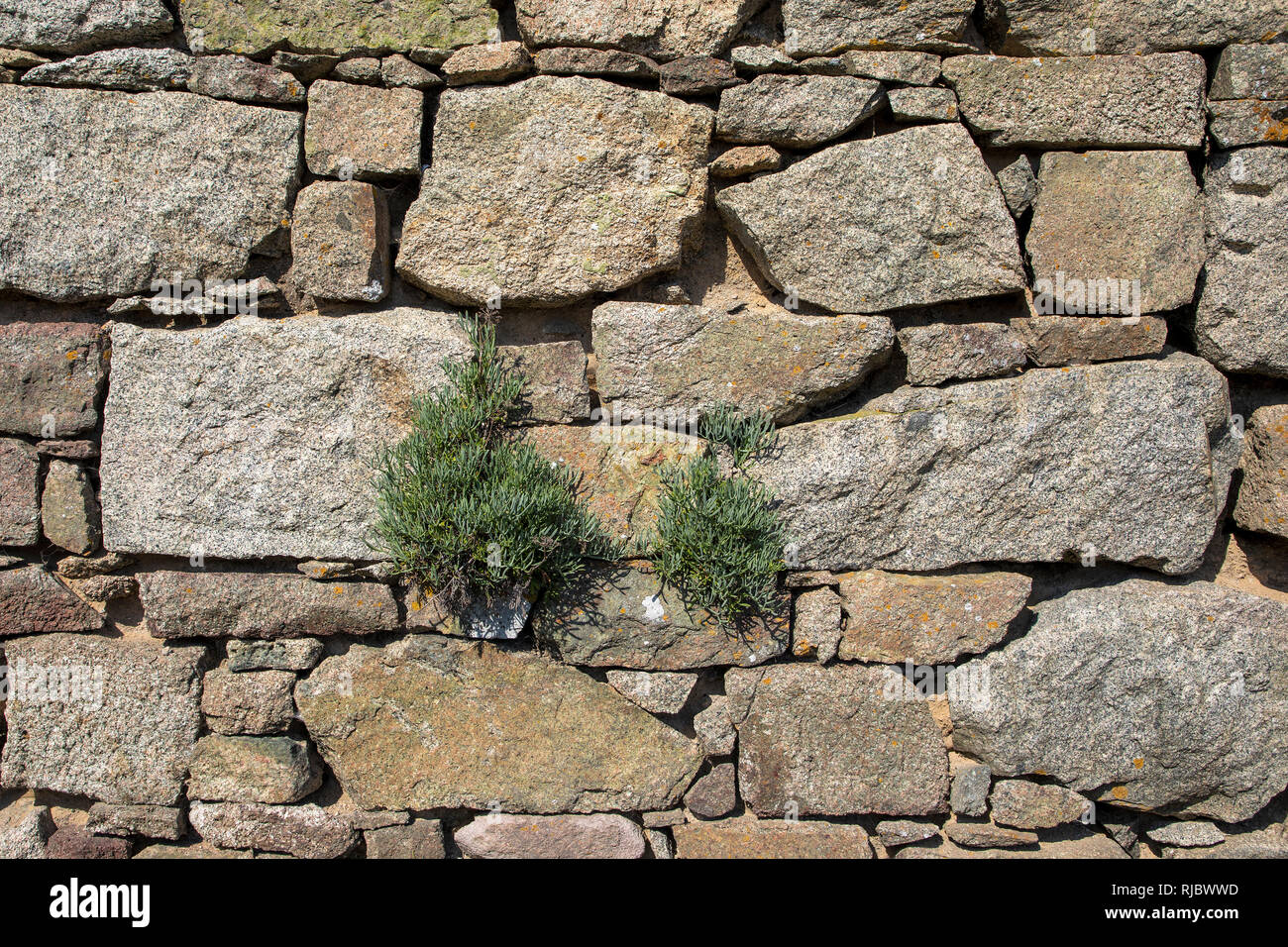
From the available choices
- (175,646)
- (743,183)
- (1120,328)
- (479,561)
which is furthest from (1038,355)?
(175,646)

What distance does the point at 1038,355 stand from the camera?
282 cm

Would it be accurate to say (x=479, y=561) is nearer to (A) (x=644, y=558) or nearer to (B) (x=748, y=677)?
(A) (x=644, y=558)

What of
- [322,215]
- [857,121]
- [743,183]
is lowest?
Result: [322,215]

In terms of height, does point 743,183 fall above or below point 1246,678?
above

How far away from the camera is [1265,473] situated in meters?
2.83

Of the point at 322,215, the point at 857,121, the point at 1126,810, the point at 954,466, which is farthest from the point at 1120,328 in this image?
the point at 322,215

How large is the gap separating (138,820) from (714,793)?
218cm

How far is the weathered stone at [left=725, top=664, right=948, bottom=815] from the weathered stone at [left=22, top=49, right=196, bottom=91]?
122 inches

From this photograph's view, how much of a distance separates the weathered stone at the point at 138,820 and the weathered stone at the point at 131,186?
1.94 metres

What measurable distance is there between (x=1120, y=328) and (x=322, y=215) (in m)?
2.99

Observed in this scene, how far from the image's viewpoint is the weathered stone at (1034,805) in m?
2.78

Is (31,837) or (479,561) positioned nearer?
(479,561)

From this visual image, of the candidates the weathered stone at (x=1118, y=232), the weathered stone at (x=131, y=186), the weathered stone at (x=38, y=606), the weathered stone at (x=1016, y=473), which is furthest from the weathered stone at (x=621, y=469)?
the weathered stone at (x=38, y=606)

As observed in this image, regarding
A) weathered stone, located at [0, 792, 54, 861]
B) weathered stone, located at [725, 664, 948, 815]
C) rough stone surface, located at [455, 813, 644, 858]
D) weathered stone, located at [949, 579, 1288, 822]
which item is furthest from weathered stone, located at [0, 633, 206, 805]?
weathered stone, located at [949, 579, 1288, 822]
